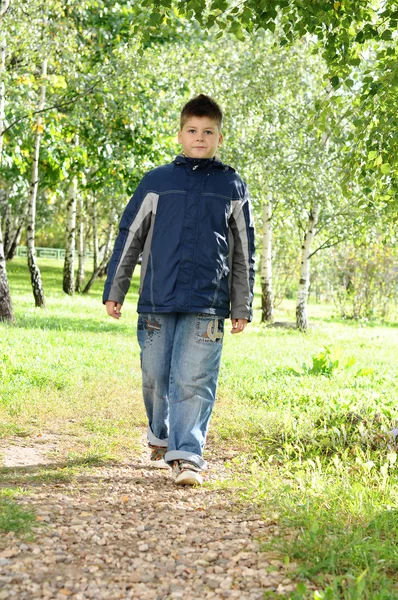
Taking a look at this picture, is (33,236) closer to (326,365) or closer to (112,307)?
(326,365)

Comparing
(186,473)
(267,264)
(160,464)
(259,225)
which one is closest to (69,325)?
(267,264)

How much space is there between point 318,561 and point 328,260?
923 inches

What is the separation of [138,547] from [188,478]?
1.06 metres

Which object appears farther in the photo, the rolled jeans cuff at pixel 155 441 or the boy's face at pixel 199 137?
the rolled jeans cuff at pixel 155 441

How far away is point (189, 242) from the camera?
4.59 meters

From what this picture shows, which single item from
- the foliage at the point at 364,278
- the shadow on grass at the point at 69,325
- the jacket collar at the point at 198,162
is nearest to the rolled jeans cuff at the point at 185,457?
the jacket collar at the point at 198,162

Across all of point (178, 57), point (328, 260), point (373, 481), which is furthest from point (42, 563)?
point (328, 260)

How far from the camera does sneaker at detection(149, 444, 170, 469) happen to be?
195 inches

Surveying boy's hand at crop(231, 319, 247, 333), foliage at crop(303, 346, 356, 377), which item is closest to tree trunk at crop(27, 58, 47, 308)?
foliage at crop(303, 346, 356, 377)

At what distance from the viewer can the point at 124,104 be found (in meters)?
13.5

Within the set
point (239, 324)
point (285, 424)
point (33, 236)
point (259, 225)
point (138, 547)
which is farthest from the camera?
point (259, 225)

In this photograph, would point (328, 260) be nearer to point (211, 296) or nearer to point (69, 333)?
point (69, 333)

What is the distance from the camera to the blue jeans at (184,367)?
15.1 feet

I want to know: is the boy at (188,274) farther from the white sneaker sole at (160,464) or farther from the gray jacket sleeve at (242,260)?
the white sneaker sole at (160,464)
